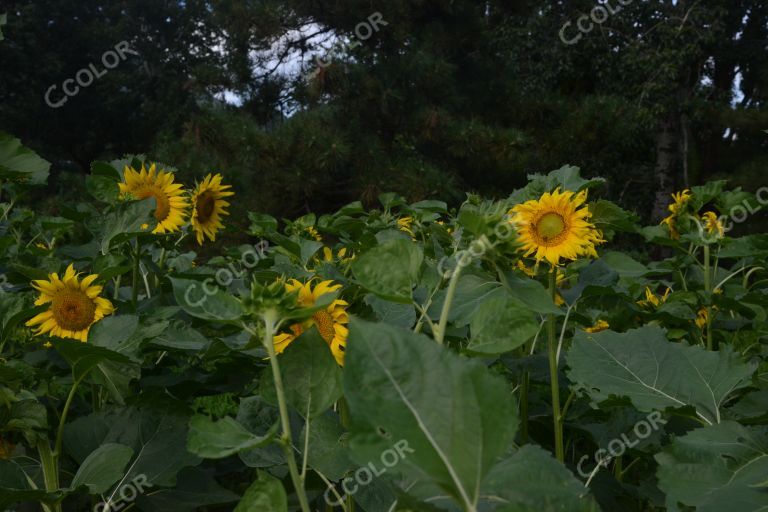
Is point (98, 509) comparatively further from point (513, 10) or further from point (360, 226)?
point (513, 10)

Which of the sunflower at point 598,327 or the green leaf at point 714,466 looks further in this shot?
the sunflower at point 598,327

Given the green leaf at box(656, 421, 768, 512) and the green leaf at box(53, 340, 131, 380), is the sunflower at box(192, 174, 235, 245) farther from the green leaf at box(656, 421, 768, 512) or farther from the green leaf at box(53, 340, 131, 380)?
the green leaf at box(656, 421, 768, 512)

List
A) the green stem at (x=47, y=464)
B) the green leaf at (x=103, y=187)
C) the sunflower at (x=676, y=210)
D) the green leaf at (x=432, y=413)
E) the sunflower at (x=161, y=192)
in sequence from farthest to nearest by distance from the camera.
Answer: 1. the sunflower at (x=676, y=210)
2. the sunflower at (x=161, y=192)
3. the green leaf at (x=103, y=187)
4. the green stem at (x=47, y=464)
5. the green leaf at (x=432, y=413)

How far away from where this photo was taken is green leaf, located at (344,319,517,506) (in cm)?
35

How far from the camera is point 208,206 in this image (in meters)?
1.56

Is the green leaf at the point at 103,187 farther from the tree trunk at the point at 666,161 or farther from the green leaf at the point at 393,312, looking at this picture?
the tree trunk at the point at 666,161

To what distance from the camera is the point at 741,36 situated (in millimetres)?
10445

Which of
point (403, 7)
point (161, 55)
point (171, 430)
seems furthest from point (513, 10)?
point (171, 430)

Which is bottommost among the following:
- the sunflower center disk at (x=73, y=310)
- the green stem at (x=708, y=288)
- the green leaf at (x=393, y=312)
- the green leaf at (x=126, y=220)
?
the green stem at (x=708, y=288)

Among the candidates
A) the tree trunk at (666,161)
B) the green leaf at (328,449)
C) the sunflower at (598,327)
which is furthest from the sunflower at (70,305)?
the tree trunk at (666,161)

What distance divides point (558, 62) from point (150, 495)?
919 cm

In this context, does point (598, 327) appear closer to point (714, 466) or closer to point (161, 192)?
point (714, 466)

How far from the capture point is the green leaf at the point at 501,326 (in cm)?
48

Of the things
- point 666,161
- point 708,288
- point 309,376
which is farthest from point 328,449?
point 666,161
